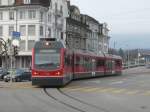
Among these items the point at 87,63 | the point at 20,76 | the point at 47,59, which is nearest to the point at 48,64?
the point at 47,59

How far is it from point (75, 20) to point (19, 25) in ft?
92.8

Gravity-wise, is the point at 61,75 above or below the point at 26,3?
below

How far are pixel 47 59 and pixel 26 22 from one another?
212ft

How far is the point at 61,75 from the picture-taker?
105 ft

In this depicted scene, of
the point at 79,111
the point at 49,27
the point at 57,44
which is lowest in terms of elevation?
the point at 79,111

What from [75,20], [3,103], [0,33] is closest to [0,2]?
[0,33]

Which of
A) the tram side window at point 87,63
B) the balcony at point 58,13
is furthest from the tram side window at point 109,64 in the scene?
the balcony at point 58,13

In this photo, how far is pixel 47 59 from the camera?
32.3 meters

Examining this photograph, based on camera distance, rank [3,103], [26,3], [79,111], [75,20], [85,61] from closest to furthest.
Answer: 1. [79,111]
2. [3,103]
3. [85,61]
4. [26,3]
5. [75,20]

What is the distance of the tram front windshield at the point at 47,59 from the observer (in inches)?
1266

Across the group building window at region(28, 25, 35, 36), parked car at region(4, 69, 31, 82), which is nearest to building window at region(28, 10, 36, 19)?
building window at region(28, 25, 35, 36)

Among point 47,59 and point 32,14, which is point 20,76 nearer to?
point 47,59

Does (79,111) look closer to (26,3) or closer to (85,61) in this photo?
(85,61)

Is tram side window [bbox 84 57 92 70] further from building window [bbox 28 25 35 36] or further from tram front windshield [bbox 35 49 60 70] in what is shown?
building window [bbox 28 25 35 36]
